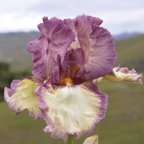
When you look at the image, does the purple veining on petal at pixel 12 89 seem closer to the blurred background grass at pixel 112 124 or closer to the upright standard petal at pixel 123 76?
the upright standard petal at pixel 123 76

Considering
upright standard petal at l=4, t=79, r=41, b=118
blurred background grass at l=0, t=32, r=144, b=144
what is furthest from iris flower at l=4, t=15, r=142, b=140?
blurred background grass at l=0, t=32, r=144, b=144

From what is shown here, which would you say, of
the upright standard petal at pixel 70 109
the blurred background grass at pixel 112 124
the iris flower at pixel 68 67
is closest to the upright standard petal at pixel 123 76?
the iris flower at pixel 68 67

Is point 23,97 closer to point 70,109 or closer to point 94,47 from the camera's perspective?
point 70,109

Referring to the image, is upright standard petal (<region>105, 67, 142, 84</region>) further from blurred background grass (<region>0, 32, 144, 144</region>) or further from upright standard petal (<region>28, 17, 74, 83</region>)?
blurred background grass (<region>0, 32, 144, 144</region>)

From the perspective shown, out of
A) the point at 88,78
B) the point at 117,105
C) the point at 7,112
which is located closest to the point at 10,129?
the point at 7,112

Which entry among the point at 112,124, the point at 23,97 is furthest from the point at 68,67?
the point at 112,124

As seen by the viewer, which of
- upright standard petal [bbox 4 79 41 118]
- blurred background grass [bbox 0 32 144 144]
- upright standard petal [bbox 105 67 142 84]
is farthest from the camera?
blurred background grass [bbox 0 32 144 144]
